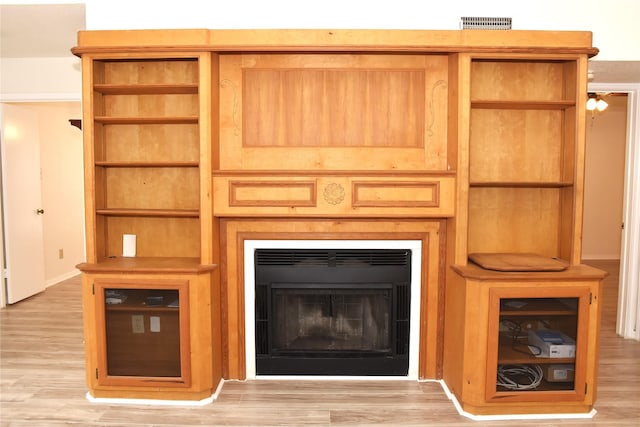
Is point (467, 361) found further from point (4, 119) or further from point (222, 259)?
point (4, 119)

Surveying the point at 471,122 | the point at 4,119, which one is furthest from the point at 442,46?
the point at 4,119

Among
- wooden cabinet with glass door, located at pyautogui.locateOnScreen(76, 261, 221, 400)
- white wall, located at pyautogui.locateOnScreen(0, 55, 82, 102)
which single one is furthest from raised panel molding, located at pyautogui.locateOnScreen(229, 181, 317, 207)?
white wall, located at pyautogui.locateOnScreen(0, 55, 82, 102)

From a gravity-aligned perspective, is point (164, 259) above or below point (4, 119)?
below

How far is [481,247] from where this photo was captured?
3.20m

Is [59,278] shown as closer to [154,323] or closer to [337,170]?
[154,323]

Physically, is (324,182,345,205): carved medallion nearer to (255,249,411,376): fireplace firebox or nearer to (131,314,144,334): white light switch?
(255,249,411,376): fireplace firebox

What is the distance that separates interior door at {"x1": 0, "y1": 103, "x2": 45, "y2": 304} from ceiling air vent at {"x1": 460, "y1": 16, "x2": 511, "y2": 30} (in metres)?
4.65

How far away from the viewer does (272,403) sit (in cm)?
289

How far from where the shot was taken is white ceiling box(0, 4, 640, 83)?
3327 mm

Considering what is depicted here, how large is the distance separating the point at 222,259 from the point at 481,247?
1.78 meters

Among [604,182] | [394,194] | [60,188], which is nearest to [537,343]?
[394,194]

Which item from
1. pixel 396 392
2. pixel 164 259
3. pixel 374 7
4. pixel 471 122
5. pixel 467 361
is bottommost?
pixel 396 392

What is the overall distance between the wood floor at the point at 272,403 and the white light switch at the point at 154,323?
18.5 inches

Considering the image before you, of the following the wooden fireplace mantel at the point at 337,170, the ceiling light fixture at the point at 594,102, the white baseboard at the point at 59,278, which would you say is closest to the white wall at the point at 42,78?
the wooden fireplace mantel at the point at 337,170
